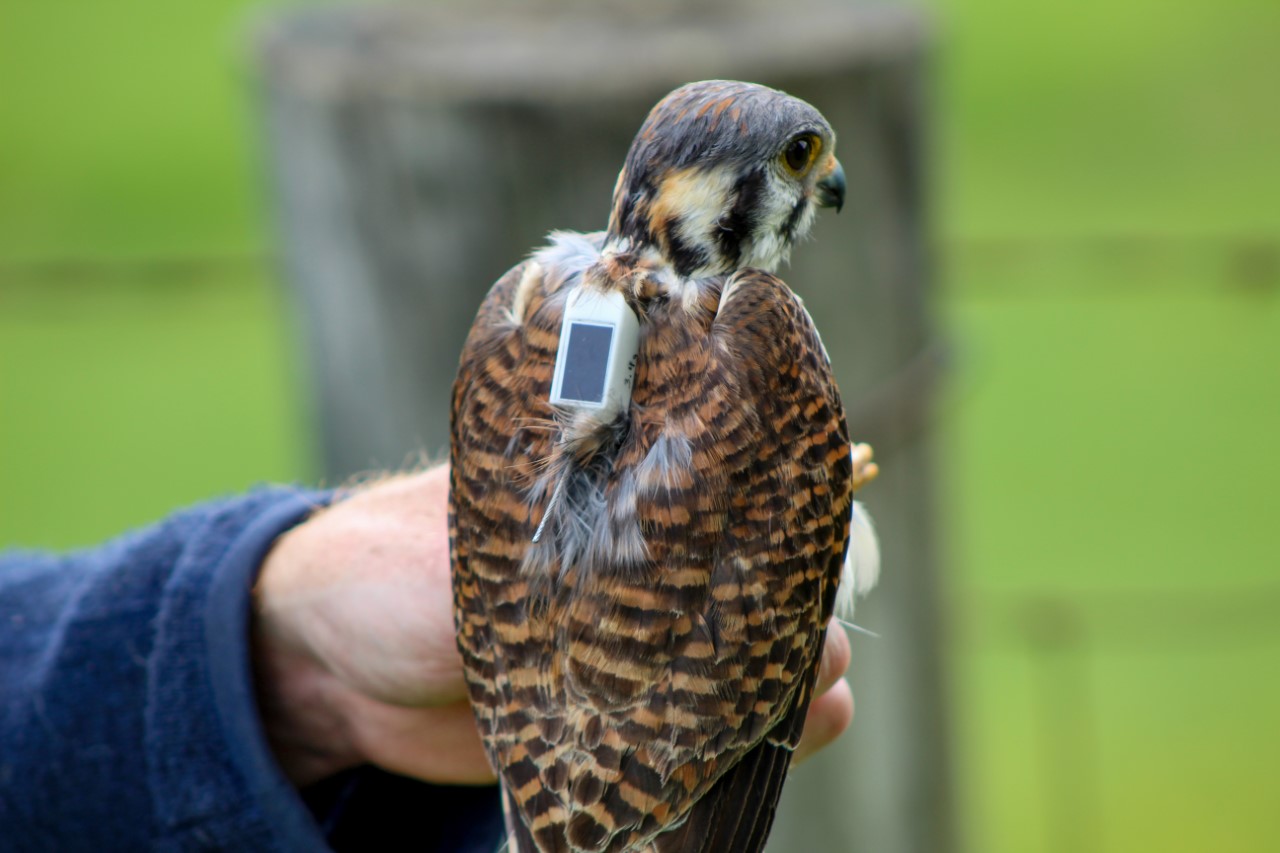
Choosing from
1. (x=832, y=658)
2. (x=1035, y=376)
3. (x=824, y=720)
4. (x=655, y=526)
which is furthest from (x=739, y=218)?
(x=1035, y=376)

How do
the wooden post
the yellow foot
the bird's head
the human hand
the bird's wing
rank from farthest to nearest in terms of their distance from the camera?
the wooden post → the human hand → the yellow foot → the bird's head → the bird's wing

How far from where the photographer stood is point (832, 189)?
253 centimetres

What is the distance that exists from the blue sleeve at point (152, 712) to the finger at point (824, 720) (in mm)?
912

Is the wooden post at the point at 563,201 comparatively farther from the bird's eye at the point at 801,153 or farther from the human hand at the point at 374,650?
the bird's eye at the point at 801,153

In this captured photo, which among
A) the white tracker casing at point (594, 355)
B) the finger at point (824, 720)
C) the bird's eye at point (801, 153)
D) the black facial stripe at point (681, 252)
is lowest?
the finger at point (824, 720)

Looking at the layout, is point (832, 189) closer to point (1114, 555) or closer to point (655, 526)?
point (655, 526)

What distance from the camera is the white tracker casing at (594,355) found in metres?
2.14

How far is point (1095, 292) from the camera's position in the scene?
10.3m

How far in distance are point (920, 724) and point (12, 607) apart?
2821mm

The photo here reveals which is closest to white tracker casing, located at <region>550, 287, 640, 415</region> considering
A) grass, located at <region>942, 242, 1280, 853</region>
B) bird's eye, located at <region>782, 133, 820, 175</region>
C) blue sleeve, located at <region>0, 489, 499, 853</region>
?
bird's eye, located at <region>782, 133, 820, 175</region>

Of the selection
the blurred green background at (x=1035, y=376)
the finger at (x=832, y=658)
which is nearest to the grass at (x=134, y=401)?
the blurred green background at (x=1035, y=376)

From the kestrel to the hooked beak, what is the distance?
8.0 inches

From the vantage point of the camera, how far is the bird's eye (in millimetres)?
2418

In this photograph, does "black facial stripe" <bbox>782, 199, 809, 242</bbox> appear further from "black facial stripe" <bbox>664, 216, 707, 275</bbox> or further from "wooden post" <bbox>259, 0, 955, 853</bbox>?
"wooden post" <bbox>259, 0, 955, 853</bbox>
